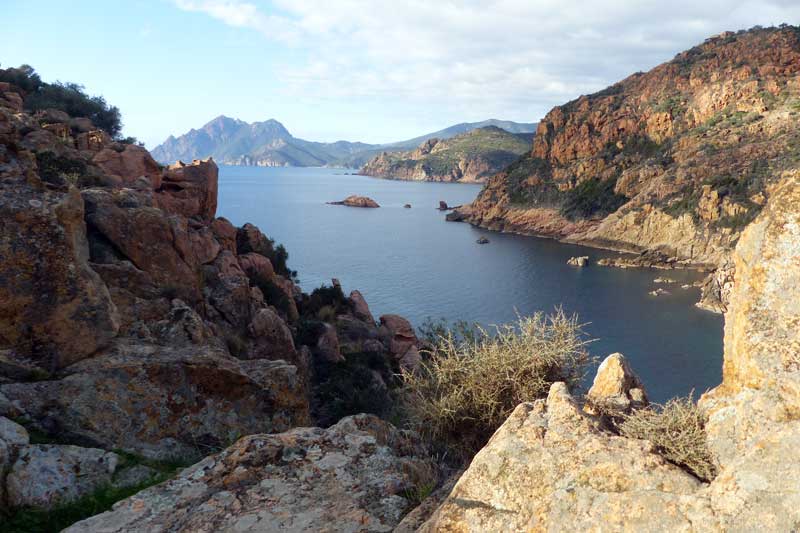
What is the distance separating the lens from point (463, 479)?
12.8ft

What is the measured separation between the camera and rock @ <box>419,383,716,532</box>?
321 cm

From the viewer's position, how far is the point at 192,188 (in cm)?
2120

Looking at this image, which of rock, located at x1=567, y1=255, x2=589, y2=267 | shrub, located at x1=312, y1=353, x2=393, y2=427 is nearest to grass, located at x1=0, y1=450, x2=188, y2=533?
shrub, located at x1=312, y1=353, x2=393, y2=427

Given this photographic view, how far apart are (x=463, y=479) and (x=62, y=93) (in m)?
41.0

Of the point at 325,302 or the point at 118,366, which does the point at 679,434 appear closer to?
the point at 118,366

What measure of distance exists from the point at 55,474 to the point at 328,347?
15614mm

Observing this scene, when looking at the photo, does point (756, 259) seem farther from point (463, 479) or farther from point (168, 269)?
point (168, 269)

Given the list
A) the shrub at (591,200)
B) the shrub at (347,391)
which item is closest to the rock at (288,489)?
the shrub at (347,391)

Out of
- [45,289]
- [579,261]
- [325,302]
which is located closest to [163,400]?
[45,289]

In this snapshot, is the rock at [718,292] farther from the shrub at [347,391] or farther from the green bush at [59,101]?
the green bush at [59,101]

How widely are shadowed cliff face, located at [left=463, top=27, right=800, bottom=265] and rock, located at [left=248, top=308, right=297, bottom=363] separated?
66.9m

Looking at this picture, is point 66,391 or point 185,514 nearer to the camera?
point 185,514

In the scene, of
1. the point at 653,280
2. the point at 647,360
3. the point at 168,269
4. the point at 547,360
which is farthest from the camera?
the point at 653,280

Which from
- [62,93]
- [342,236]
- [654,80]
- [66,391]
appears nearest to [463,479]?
[66,391]
